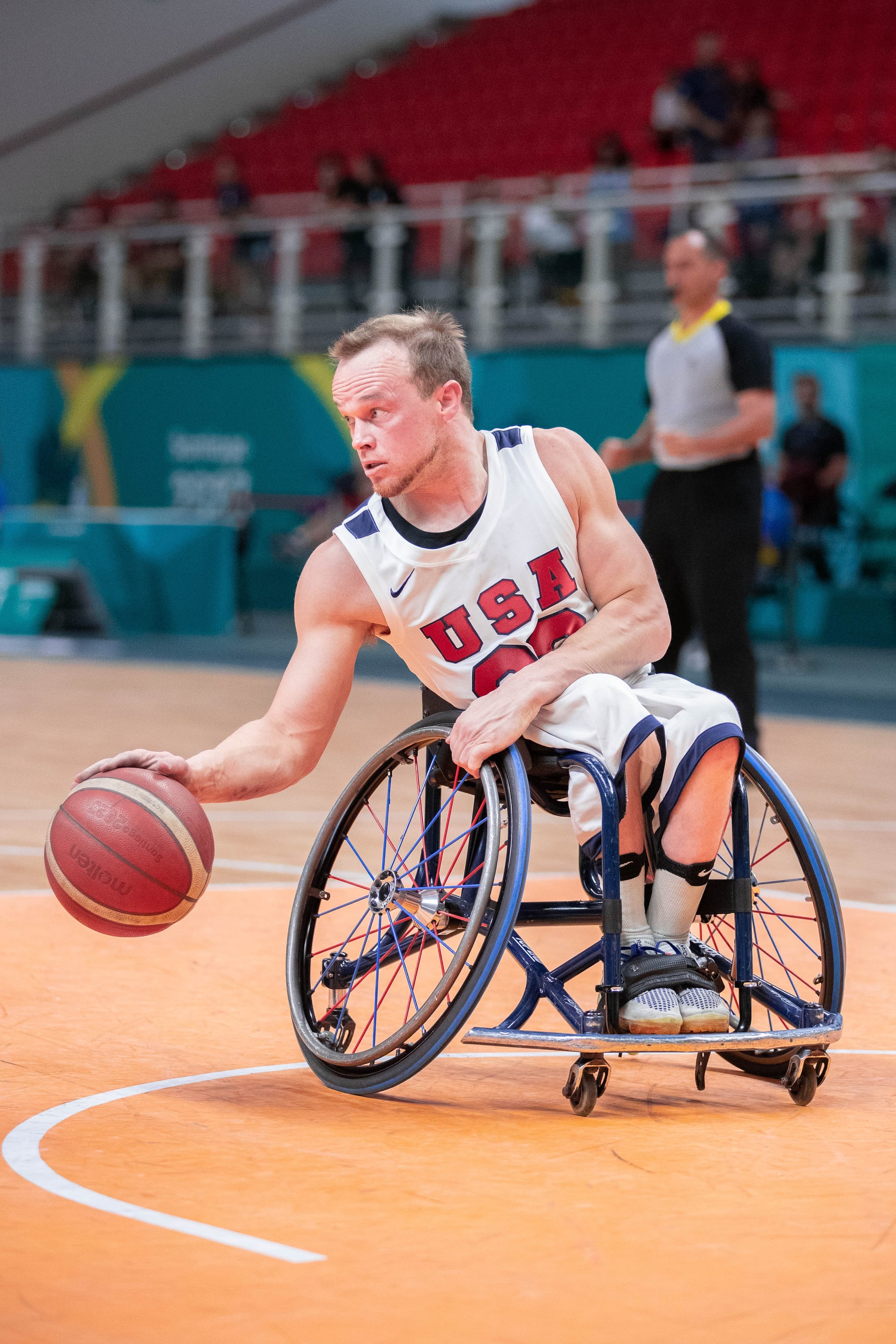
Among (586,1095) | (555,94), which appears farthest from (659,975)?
(555,94)

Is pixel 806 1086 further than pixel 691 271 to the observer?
No

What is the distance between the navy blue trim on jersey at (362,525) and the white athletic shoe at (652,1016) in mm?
1015

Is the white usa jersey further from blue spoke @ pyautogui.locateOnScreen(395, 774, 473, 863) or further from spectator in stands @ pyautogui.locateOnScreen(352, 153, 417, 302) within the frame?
spectator in stands @ pyautogui.locateOnScreen(352, 153, 417, 302)

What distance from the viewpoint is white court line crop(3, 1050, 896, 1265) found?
7.89ft

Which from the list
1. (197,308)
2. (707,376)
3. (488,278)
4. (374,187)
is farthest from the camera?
(197,308)

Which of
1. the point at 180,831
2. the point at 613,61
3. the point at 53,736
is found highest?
the point at 613,61

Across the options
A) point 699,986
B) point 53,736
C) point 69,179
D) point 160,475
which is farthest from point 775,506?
point 69,179

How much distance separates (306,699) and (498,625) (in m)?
0.39

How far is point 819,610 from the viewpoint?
13797mm

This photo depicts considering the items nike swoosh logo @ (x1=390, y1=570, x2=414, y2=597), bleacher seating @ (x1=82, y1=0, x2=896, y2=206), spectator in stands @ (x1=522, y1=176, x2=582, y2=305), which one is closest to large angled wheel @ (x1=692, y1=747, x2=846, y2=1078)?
nike swoosh logo @ (x1=390, y1=570, x2=414, y2=597)

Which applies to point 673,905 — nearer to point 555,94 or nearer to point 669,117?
point 669,117

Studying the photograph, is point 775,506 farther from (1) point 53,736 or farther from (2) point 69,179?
(2) point 69,179

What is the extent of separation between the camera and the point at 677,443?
654cm

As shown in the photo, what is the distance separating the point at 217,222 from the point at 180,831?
14.0 m
